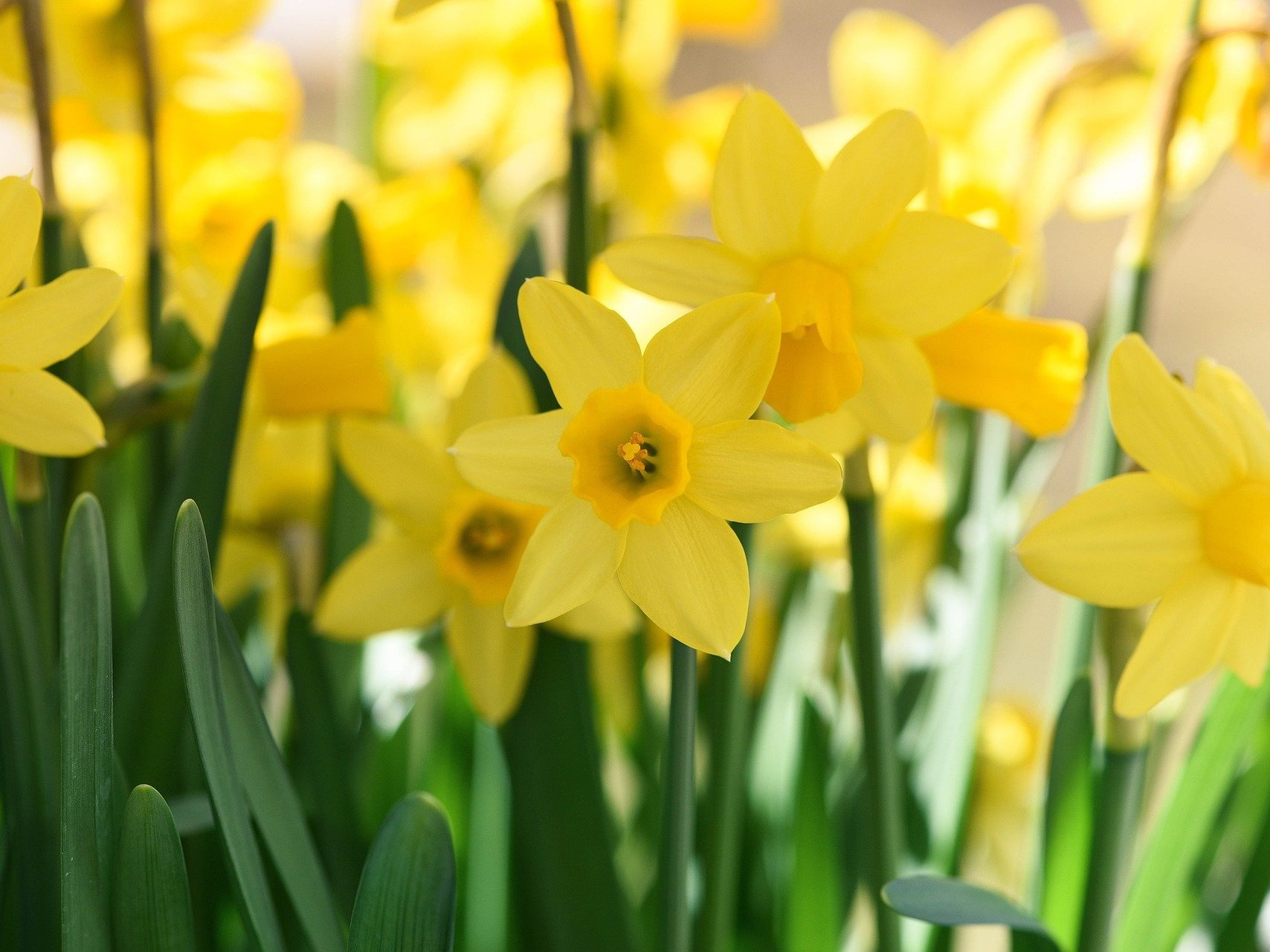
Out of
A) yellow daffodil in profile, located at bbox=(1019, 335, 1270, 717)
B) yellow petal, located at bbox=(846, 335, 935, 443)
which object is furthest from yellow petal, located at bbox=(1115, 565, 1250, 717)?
yellow petal, located at bbox=(846, 335, 935, 443)

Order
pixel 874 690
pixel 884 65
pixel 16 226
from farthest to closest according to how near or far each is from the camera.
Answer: pixel 884 65 → pixel 874 690 → pixel 16 226

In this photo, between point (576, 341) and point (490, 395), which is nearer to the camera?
point (576, 341)

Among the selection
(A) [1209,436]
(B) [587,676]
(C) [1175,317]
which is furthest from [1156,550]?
(C) [1175,317]

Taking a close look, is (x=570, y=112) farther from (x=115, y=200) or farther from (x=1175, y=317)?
(x=1175, y=317)

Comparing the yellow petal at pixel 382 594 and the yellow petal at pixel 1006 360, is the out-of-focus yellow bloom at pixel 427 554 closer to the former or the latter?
the yellow petal at pixel 382 594

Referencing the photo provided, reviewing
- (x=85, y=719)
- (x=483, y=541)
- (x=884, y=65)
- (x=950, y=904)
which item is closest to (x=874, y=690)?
(x=950, y=904)

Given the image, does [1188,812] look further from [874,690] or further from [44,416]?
[44,416]
